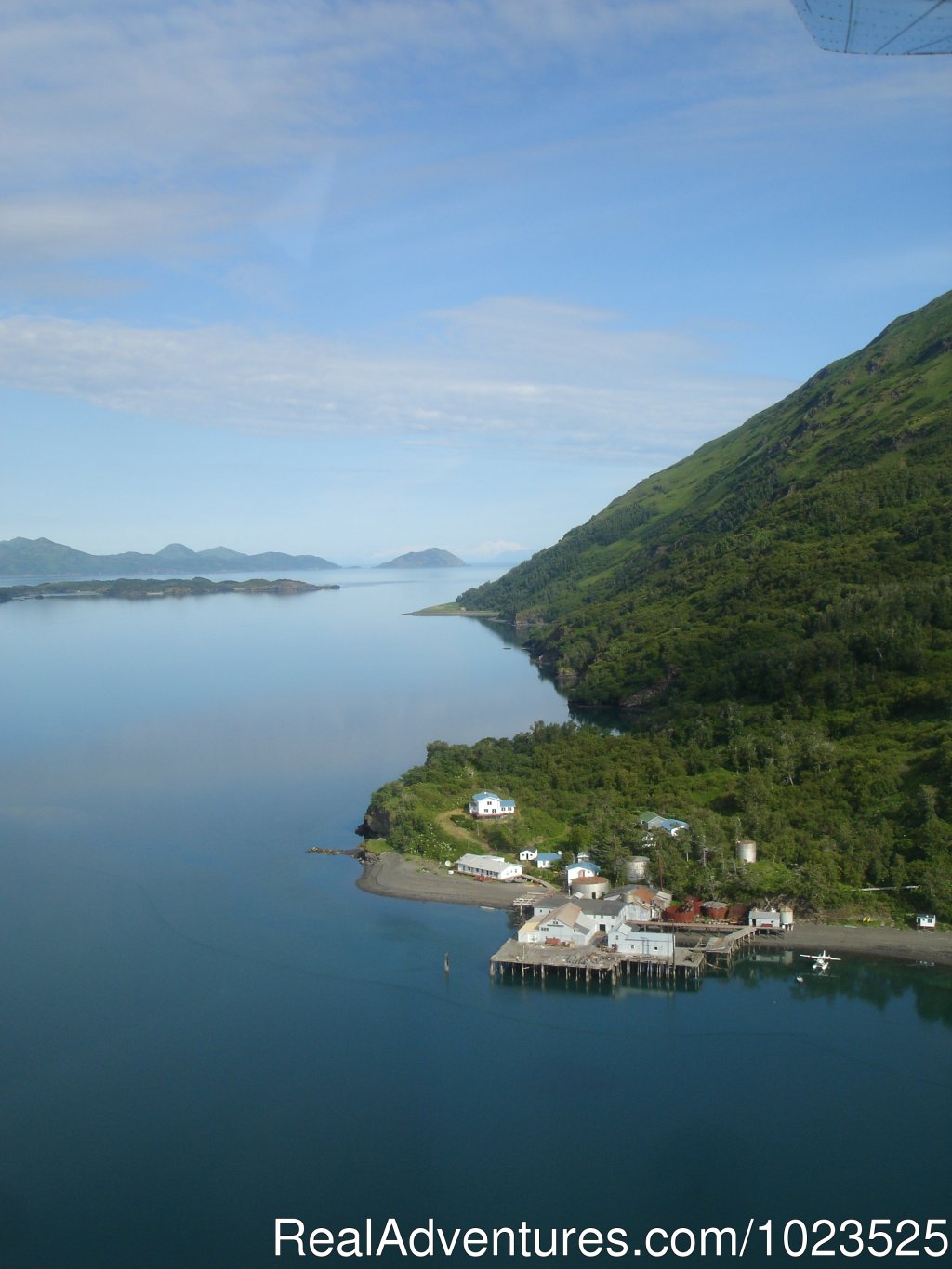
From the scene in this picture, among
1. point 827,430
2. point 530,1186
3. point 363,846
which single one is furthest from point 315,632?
point 530,1186

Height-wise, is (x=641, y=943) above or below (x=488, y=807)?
below

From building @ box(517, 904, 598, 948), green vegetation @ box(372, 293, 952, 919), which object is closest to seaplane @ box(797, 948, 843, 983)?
green vegetation @ box(372, 293, 952, 919)

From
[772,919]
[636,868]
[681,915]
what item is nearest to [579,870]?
[636,868]

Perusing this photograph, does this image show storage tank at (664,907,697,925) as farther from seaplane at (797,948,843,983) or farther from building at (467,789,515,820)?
building at (467,789,515,820)

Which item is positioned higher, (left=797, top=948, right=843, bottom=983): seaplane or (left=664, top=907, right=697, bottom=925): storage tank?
(left=664, top=907, right=697, bottom=925): storage tank

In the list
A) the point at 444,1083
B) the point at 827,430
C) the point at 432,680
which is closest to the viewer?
the point at 444,1083

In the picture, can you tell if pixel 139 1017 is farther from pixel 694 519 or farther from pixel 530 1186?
pixel 694 519

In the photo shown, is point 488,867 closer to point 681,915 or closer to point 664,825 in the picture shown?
point 664,825
